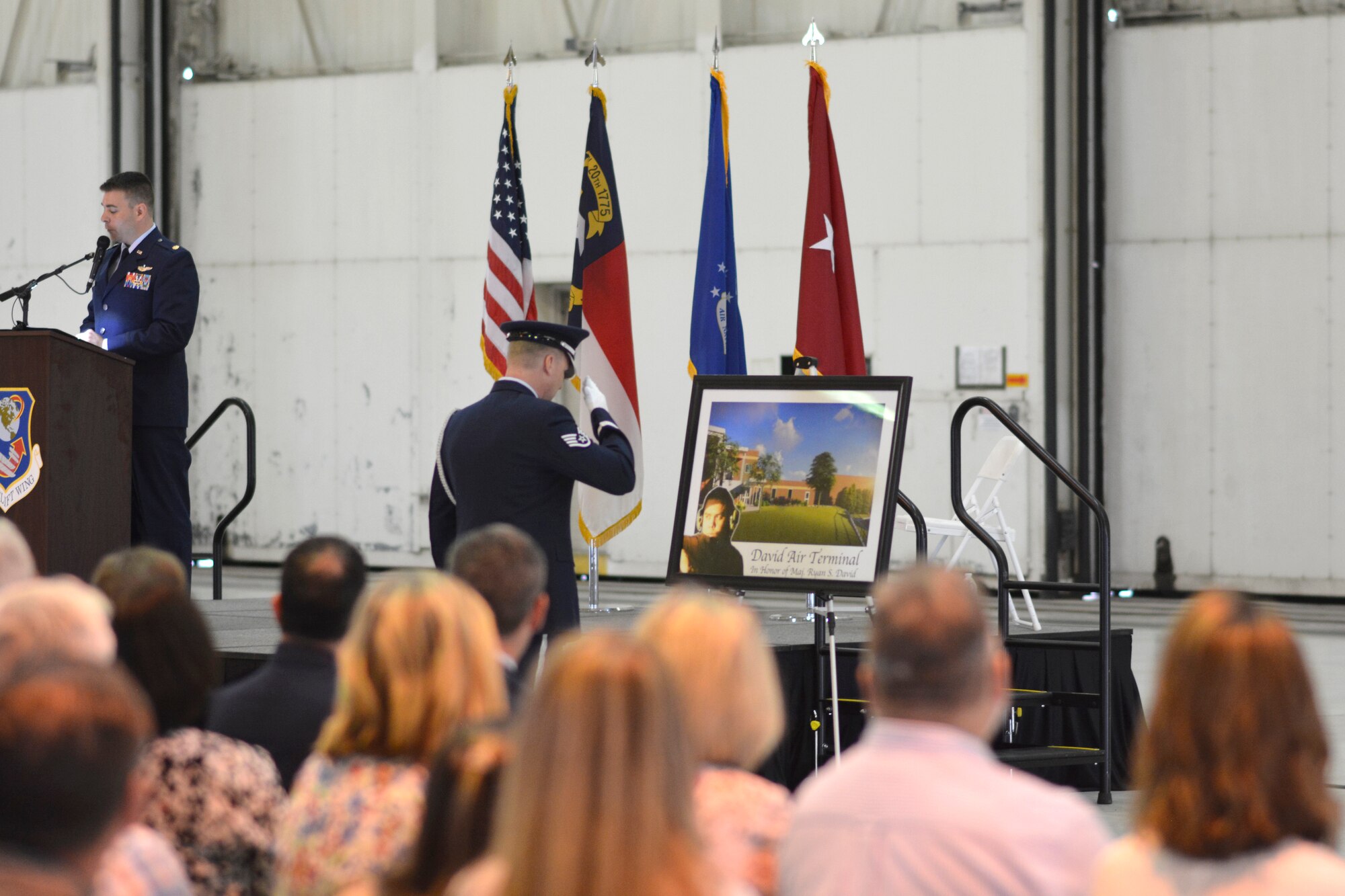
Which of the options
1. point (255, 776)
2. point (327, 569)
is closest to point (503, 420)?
point (327, 569)

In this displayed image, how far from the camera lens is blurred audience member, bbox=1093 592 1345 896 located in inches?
67.2

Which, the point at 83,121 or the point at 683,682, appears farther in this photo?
the point at 83,121

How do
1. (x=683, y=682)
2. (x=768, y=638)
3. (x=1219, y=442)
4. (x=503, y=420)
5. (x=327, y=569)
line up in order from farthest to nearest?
(x=1219, y=442) → (x=768, y=638) → (x=503, y=420) → (x=327, y=569) → (x=683, y=682)

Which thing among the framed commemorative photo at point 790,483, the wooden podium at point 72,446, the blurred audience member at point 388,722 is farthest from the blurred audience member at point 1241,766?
the wooden podium at point 72,446

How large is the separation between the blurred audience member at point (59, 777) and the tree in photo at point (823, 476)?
3410 mm

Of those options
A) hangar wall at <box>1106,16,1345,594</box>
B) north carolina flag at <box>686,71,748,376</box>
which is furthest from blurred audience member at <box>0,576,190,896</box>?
hangar wall at <box>1106,16,1345,594</box>

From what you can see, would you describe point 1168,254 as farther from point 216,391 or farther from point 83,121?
point 83,121

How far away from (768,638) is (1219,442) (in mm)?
5903

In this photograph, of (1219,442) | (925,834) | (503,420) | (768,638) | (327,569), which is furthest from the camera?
(1219,442)

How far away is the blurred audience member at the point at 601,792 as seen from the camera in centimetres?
140

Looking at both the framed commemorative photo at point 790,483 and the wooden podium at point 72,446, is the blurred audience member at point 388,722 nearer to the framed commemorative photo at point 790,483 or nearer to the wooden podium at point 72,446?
the framed commemorative photo at point 790,483

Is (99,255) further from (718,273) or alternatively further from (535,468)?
(718,273)

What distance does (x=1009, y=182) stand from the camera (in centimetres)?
1091

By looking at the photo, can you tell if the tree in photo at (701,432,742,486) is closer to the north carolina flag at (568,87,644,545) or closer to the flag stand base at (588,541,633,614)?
the north carolina flag at (568,87,644,545)
